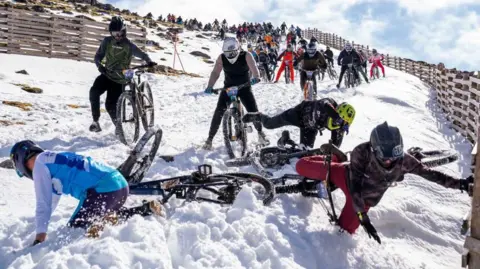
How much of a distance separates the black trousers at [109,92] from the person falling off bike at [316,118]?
247 cm

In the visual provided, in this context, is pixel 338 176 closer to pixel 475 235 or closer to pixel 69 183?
pixel 475 235

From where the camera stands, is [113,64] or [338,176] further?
[113,64]

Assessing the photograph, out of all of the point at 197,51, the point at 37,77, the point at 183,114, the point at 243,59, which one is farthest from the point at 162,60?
the point at 243,59

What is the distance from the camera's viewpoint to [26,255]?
12.2ft

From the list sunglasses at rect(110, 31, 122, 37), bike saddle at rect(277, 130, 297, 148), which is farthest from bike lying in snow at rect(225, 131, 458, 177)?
sunglasses at rect(110, 31, 122, 37)

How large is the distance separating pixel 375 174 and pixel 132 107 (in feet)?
15.4

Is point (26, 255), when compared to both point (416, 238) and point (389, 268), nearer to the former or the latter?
point (389, 268)

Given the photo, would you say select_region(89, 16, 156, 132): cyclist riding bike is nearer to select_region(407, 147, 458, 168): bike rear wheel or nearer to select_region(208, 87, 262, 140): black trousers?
select_region(208, 87, 262, 140): black trousers

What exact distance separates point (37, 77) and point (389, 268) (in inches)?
576

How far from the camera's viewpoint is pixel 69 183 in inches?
159

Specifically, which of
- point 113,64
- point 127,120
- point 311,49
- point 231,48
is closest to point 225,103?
point 231,48

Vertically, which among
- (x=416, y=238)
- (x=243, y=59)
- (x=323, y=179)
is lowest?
(x=416, y=238)

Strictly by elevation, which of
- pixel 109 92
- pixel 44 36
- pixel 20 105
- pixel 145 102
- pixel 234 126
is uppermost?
pixel 44 36

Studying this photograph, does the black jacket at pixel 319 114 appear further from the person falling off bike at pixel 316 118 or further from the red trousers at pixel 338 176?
the red trousers at pixel 338 176
